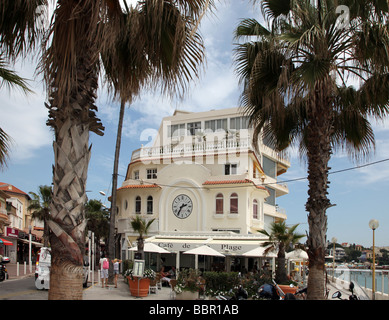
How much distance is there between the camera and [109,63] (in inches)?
267

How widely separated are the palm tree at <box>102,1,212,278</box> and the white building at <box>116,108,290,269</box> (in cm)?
2001


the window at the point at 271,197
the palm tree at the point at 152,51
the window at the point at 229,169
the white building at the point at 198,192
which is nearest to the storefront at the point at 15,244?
the white building at the point at 198,192

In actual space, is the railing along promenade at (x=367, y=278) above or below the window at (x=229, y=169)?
below

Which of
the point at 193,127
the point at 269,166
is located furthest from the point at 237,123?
the point at 269,166

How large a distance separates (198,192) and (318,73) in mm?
22374

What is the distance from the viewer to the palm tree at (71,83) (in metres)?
4.73

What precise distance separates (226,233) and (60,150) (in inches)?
923

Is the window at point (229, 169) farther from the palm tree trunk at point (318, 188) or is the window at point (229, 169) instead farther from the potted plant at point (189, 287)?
the palm tree trunk at point (318, 188)

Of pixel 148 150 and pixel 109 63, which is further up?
pixel 148 150

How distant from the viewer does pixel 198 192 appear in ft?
102

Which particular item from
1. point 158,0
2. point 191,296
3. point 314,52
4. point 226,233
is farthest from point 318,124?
point 226,233
